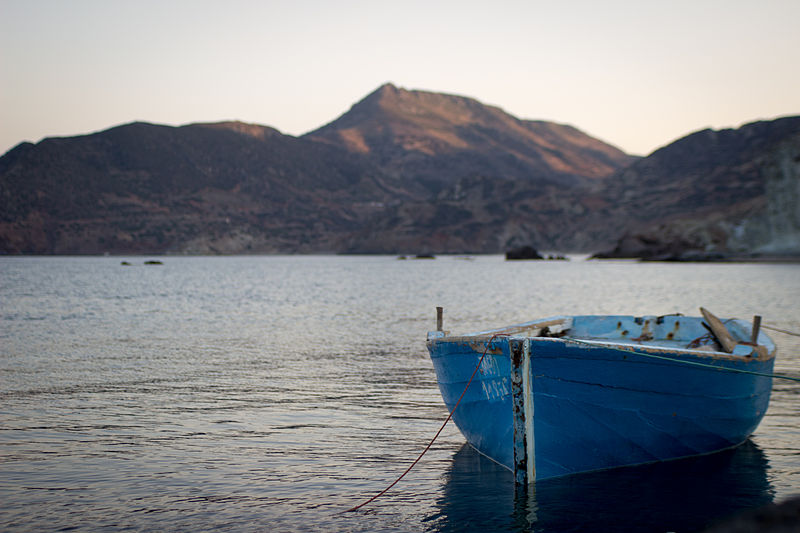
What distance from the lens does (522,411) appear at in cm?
882

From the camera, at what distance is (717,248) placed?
181625 millimetres

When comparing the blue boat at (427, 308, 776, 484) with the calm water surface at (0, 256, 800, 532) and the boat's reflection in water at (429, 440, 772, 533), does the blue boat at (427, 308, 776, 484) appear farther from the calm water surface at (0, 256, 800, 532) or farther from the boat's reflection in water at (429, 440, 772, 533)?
the calm water surface at (0, 256, 800, 532)

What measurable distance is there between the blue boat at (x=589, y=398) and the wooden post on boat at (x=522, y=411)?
12 millimetres

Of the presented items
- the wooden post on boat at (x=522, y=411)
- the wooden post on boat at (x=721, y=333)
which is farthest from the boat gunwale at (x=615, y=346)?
the wooden post on boat at (x=721, y=333)

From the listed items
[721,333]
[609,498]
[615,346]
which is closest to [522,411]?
[615,346]

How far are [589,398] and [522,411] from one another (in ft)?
2.96

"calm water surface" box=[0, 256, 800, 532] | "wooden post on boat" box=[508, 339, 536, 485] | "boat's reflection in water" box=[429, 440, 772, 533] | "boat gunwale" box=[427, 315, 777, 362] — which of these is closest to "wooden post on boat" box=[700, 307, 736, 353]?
"boat gunwale" box=[427, 315, 777, 362]

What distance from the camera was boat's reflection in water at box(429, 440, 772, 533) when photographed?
848 cm

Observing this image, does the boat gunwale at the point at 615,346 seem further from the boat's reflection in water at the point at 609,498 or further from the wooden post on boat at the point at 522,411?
the boat's reflection in water at the point at 609,498

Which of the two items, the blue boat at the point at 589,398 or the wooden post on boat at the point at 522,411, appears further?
the blue boat at the point at 589,398

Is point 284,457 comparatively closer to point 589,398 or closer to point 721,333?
point 589,398

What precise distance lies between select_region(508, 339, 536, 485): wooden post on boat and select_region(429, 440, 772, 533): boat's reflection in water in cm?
29

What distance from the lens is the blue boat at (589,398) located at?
28.9 ft

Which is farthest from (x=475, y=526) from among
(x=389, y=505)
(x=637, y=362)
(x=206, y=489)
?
(x=206, y=489)
